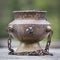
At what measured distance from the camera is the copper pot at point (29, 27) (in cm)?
713

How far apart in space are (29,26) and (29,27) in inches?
0.6

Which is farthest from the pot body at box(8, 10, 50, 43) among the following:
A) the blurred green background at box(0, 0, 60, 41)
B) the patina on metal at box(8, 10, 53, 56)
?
the blurred green background at box(0, 0, 60, 41)

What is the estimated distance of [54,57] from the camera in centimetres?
703

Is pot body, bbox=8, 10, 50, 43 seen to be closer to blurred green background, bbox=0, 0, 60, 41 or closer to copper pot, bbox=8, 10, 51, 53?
copper pot, bbox=8, 10, 51, 53

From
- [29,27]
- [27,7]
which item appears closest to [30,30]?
[29,27]

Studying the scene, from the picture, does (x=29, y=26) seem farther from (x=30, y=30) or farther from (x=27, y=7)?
(x=27, y=7)

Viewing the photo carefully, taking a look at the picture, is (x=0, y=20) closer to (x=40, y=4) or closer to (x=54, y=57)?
(x=40, y=4)

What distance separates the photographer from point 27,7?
1308 centimetres

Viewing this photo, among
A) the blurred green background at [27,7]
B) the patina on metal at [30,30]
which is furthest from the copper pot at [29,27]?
the blurred green background at [27,7]

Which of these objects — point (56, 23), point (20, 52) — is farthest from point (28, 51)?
point (56, 23)

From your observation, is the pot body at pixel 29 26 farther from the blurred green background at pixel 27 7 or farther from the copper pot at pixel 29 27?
the blurred green background at pixel 27 7

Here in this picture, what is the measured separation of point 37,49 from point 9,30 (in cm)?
49

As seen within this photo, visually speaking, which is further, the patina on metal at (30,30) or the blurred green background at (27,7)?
the blurred green background at (27,7)

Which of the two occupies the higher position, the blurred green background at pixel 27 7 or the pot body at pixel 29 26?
the pot body at pixel 29 26
